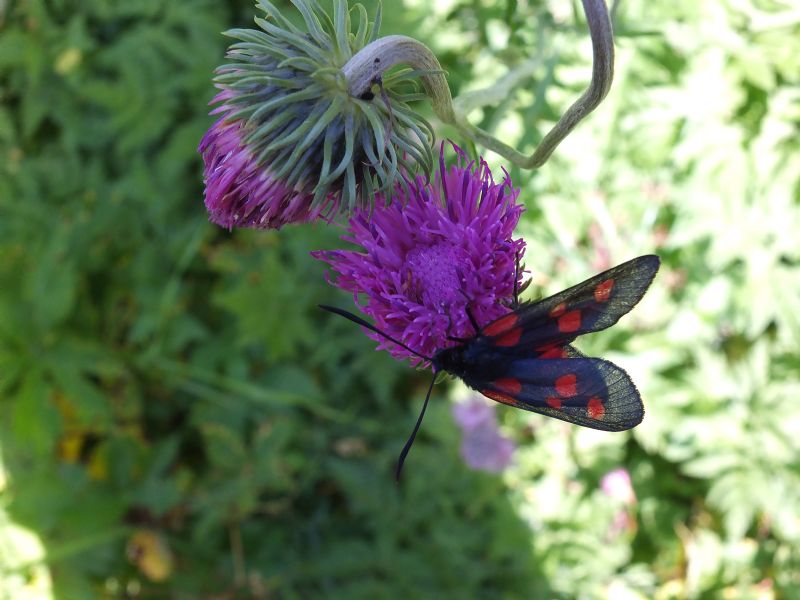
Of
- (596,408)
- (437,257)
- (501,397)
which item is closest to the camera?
(596,408)

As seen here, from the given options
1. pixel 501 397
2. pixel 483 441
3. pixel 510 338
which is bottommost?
pixel 483 441

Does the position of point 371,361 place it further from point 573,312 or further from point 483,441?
point 573,312

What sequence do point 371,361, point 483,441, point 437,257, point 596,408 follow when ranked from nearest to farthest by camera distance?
point 596,408, point 437,257, point 483,441, point 371,361

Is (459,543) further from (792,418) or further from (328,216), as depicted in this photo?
(328,216)

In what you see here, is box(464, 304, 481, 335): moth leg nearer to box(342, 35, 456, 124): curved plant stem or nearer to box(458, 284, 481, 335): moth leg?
box(458, 284, 481, 335): moth leg

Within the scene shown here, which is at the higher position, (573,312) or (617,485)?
(573,312)

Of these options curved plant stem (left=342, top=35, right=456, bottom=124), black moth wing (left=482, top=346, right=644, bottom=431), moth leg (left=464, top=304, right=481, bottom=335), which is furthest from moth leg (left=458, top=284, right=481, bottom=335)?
curved plant stem (left=342, top=35, right=456, bottom=124)

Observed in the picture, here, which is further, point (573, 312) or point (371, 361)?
point (371, 361)

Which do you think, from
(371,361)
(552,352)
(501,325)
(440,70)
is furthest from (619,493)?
(440,70)

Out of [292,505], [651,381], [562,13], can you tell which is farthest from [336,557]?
[562,13]
